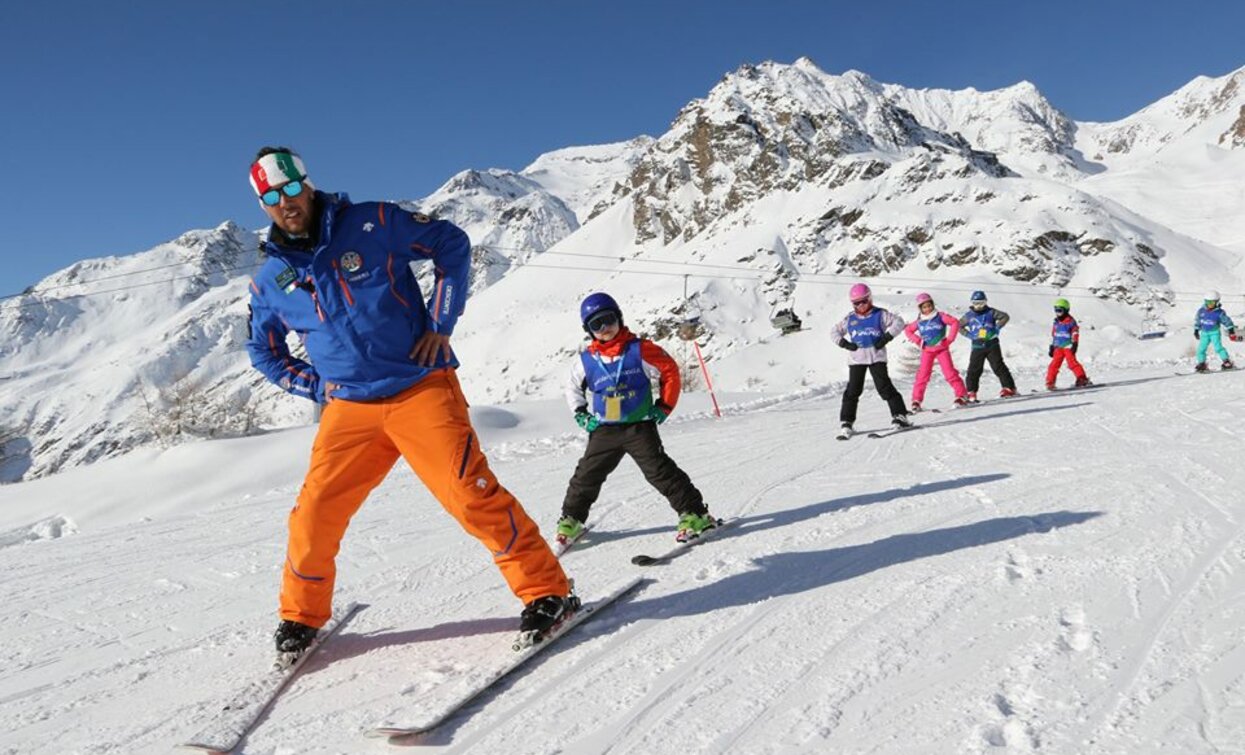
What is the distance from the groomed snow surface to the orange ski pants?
0.34 meters

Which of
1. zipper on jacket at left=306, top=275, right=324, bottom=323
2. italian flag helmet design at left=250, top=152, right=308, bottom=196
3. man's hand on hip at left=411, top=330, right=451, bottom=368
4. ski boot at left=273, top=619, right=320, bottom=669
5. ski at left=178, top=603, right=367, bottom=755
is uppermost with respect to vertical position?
italian flag helmet design at left=250, top=152, right=308, bottom=196

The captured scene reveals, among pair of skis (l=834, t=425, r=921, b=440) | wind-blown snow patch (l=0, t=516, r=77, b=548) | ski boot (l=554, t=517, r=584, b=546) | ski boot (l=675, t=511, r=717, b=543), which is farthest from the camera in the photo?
pair of skis (l=834, t=425, r=921, b=440)

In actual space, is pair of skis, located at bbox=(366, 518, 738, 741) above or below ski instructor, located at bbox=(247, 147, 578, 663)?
below

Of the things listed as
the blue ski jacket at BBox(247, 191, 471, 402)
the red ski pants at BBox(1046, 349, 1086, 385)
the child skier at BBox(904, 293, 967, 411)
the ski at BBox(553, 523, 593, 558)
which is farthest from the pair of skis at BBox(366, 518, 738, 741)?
the red ski pants at BBox(1046, 349, 1086, 385)

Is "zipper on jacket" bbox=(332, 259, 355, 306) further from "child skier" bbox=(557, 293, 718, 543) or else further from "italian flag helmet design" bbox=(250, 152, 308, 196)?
"child skier" bbox=(557, 293, 718, 543)

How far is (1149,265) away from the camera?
4994 cm

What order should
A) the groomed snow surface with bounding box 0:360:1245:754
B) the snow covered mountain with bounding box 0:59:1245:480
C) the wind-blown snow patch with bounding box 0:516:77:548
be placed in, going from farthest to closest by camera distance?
the snow covered mountain with bounding box 0:59:1245:480, the wind-blown snow patch with bounding box 0:516:77:548, the groomed snow surface with bounding box 0:360:1245:754

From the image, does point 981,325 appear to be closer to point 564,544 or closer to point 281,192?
point 564,544

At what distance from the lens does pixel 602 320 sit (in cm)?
468

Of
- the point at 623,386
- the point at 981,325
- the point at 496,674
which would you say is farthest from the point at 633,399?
the point at 981,325

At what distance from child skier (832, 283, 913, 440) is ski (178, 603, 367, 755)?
7030 millimetres

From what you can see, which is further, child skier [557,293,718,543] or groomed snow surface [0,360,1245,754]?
child skier [557,293,718,543]

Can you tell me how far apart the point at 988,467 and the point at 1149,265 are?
55.0 m

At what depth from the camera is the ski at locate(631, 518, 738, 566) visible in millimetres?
4176
